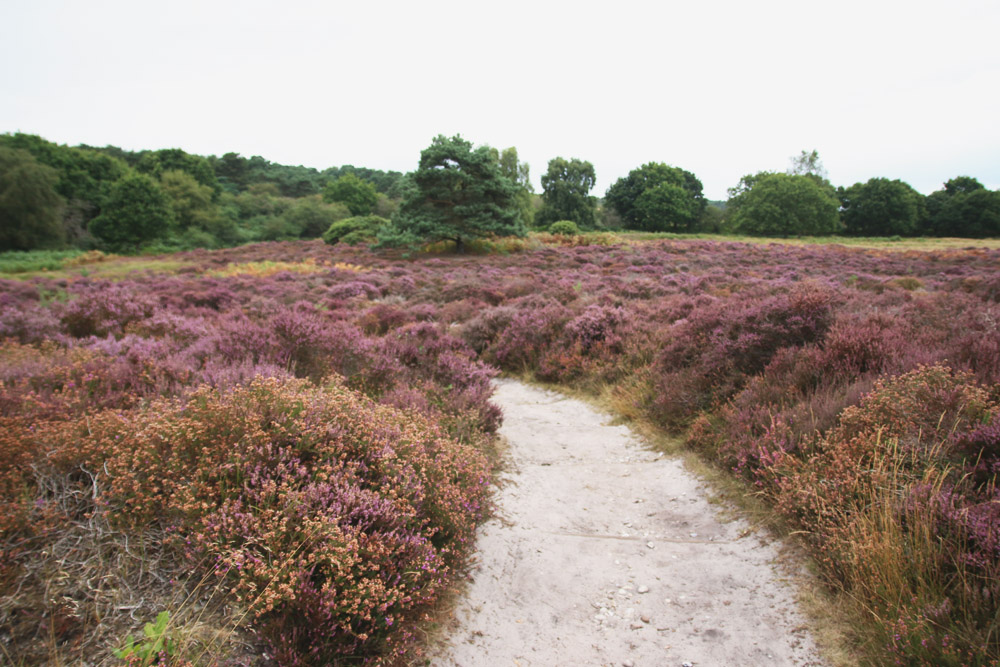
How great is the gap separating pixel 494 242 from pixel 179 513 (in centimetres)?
2782

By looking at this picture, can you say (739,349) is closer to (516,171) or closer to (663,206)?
(516,171)

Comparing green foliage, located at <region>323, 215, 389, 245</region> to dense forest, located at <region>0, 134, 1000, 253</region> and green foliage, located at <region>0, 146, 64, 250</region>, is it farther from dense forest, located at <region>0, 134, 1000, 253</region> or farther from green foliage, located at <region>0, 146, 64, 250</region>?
green foliage, located at <region>0, 146, 64, 250</region>

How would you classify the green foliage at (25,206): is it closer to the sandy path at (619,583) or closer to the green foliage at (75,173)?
the green foliage at (75,173)

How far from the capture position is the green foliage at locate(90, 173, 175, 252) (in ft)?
132

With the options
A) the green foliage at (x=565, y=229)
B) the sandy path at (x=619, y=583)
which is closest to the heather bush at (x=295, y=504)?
the sandy path at (x=619, y=583)

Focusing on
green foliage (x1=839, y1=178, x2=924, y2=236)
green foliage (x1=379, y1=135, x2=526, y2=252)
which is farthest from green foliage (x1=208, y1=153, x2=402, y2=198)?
green foliage (x1=839, y1=178, x2=924, y2=236)

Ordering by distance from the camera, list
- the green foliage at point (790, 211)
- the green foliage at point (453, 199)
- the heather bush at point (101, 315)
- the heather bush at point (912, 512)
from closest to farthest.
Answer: the heather bush at point (912, 512) → the heather bush at point (101, 315) → the green foliage at point (453, 199) → the green foliage at point (790, 211)

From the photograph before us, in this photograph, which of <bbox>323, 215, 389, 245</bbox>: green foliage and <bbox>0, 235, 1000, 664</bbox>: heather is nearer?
<bbox>0, 235, 1000, 664</bbox>: heather

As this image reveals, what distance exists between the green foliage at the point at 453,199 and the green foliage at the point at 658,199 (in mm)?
40401

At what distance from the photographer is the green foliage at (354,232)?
34.1 metres

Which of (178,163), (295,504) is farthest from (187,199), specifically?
(295,504)

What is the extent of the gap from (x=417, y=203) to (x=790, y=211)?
2049 inches

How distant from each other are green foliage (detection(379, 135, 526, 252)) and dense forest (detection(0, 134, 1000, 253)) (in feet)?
0.26

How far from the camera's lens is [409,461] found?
3129 millimetres
